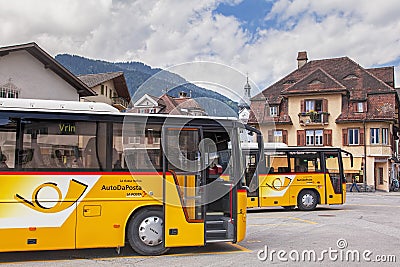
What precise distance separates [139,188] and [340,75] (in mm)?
43759

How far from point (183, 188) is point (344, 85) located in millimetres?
41009

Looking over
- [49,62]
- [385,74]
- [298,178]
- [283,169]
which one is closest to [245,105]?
[283,169]

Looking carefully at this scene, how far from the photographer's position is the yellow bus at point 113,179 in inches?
360

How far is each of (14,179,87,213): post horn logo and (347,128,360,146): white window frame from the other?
39.1m

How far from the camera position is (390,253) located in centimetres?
1019

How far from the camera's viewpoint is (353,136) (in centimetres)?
4506

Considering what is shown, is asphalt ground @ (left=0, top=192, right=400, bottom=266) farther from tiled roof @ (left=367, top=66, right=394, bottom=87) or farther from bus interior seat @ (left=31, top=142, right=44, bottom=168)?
tiled roof @ (left=367, top=66, right=394, bottom=87)

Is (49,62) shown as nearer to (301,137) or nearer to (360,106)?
(301,137)

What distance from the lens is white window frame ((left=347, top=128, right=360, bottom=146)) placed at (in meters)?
44.8

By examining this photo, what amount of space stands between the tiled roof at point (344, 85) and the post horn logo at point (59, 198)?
3854cm

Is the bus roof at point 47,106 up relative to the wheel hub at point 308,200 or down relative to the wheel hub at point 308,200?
up

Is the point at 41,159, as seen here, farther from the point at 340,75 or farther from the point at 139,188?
the point at 340,75

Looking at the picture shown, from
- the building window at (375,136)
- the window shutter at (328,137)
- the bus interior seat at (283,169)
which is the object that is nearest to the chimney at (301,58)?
the window shutter at (328,137)

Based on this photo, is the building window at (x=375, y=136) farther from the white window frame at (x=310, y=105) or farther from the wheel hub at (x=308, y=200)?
the wheel hub at (x=308, y=200)
